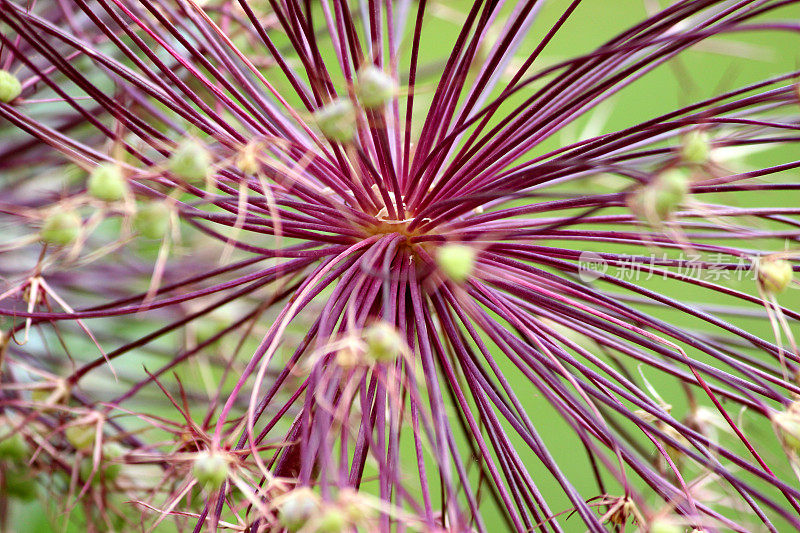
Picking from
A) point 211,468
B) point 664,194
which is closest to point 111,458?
point 211,468

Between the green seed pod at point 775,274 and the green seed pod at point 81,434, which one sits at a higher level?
the green seed pod at point 775,274

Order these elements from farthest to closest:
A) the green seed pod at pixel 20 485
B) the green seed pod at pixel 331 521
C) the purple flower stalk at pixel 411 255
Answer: the green seed pod at pixel 20 485 < the purple flower stalk at pixel 411 255 < the green seed pod at pixel 331 521

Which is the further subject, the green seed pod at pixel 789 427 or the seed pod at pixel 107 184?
the green seed pod at pixel 789 427

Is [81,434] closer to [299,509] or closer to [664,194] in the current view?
[299,509]

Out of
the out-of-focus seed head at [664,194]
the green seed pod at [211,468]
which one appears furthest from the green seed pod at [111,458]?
the out-of-focus seed head at [664,194]

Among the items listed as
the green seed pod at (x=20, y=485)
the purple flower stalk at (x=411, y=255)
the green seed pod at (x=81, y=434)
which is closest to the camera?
the purple flower stalk at (x=411, y=255)

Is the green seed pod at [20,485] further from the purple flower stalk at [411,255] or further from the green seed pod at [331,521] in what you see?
the green seed pod at [331,521]

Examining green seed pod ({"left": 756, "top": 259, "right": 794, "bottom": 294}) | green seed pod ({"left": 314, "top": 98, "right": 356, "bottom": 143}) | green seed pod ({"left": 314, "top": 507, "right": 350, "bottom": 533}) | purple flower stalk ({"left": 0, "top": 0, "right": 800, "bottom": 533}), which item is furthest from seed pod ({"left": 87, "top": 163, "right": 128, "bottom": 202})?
green seed pod ({"left": 756, "top": 259, "right": 794, "bottom": 294})
